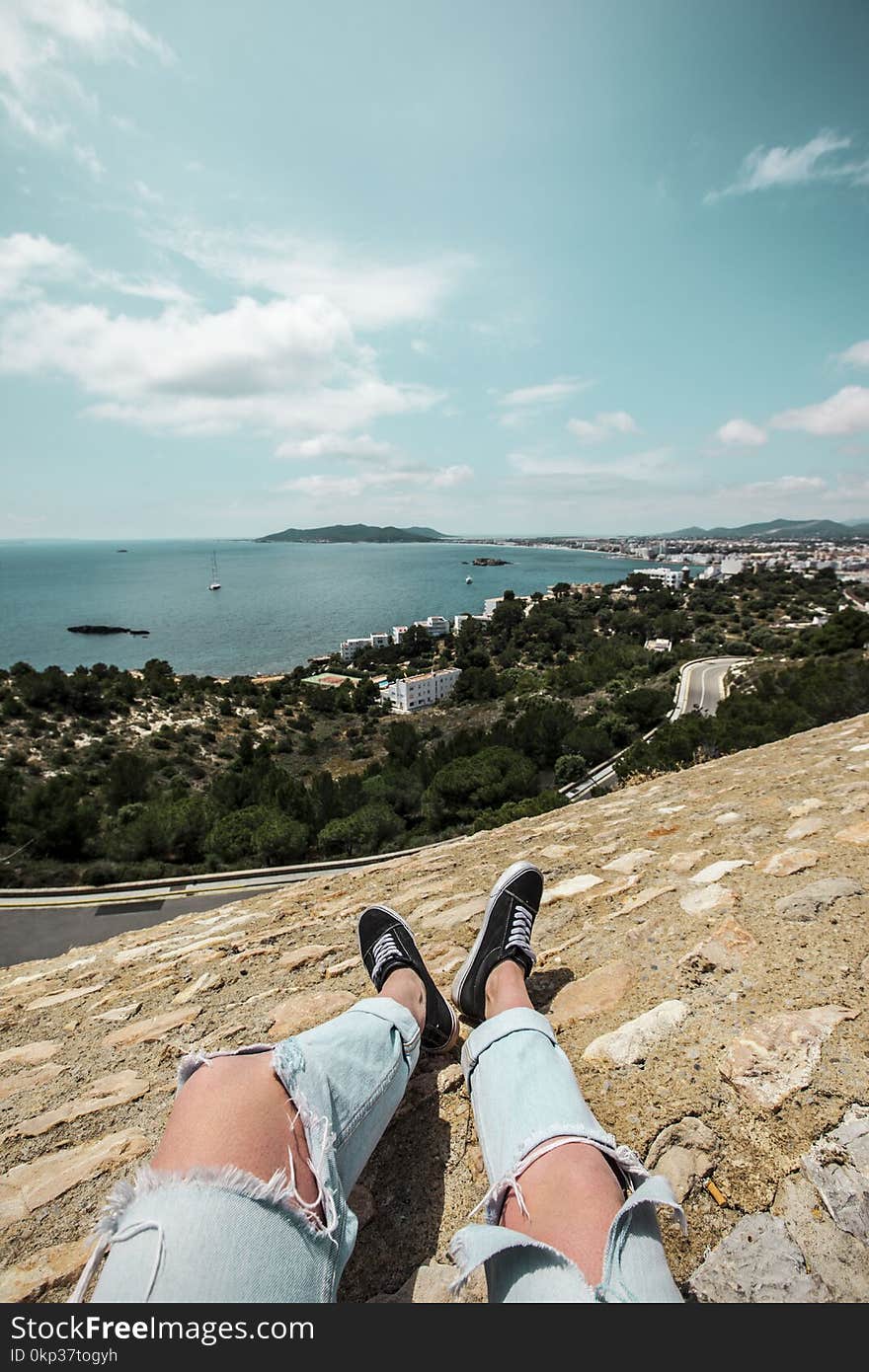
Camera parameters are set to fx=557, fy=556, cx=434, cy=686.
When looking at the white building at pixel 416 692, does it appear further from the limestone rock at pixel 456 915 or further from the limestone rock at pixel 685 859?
the limestone rock at pixel 685 859

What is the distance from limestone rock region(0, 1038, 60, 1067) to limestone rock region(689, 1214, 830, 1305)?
2.30 meters

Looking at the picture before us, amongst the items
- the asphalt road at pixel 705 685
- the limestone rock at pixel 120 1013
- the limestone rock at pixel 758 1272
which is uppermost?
the limestone rock at pixel 758 1272

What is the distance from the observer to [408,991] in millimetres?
1924

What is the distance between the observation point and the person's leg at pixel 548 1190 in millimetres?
992

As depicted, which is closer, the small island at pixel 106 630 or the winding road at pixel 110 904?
the winding road at pixel 110 904

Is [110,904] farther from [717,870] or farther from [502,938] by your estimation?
[717,870]

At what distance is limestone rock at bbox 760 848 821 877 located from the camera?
2.50 m

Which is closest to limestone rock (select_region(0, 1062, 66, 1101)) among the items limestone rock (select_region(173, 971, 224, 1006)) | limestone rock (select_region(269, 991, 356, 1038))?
limestone rock (select_region(173, 971, 224, 1006))

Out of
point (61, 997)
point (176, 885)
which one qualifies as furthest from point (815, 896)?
point (176, 885)

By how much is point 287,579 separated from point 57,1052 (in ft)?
469

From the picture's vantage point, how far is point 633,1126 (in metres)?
1.39

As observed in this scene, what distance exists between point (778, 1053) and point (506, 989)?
0.80 meters

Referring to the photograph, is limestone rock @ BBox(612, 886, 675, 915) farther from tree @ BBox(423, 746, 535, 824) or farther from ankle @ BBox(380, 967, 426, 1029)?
tree @ BBox(423, 746, 535, 824)

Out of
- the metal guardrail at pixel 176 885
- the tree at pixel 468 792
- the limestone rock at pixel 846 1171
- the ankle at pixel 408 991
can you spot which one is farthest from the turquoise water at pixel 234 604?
the limestone rock at pixel 846 1171
